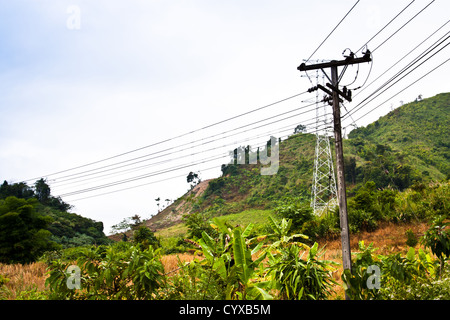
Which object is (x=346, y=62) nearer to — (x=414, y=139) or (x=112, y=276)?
(x=112, y=276)

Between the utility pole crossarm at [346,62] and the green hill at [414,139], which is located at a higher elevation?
the green hill at [414,139]

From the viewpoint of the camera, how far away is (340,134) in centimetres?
768

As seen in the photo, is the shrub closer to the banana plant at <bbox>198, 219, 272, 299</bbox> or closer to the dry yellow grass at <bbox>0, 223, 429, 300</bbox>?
the banana plant at <bbox>198, 219, 272, 299</bbox>

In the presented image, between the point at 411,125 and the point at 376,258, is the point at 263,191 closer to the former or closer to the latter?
the point at 411,125

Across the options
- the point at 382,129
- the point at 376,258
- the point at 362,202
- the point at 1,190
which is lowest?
the point at 376,258

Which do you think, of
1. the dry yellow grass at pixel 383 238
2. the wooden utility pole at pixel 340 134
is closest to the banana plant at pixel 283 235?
the wooden utility pole at pixel 340 134

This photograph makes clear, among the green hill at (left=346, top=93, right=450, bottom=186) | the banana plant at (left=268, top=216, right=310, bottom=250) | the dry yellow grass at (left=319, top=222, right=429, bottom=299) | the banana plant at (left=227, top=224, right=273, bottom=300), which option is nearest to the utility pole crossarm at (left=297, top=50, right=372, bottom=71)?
the banana plant at (left=268, top=216, right=310, bottom=250)

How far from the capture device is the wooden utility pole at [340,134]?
7141mm

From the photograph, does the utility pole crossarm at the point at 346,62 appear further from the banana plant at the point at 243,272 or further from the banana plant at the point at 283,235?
the banana plant at the point at 243,272
